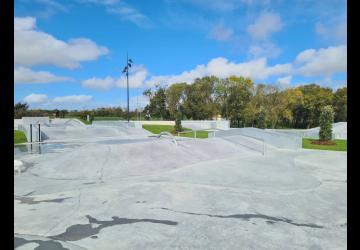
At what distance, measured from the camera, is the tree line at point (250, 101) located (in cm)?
4612

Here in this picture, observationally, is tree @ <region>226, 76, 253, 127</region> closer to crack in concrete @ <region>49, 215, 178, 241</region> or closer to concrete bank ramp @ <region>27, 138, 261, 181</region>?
concrete bank ramp @ <region>27, 138, 261, 181</region>

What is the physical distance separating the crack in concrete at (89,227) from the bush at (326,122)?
1973 cm

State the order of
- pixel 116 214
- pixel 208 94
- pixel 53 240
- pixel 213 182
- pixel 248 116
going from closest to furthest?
pixel 53 240 → pixel 116 214 → pixel 213 182 → pixel 248 116 → pixel 208 94

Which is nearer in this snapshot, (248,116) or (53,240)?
(53,240)

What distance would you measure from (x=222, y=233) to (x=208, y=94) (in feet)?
153

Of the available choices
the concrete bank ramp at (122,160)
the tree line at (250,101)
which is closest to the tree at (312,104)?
the tree line at (250,101)

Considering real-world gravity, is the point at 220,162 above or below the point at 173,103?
below

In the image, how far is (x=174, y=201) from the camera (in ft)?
23.3

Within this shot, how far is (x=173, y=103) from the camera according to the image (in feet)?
181

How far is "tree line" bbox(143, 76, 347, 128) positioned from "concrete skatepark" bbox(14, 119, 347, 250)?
102 ft

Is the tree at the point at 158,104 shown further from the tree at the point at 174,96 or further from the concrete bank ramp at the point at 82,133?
the concrete bank ramp at the point at 82,133

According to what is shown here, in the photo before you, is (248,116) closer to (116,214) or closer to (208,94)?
(208,94)
